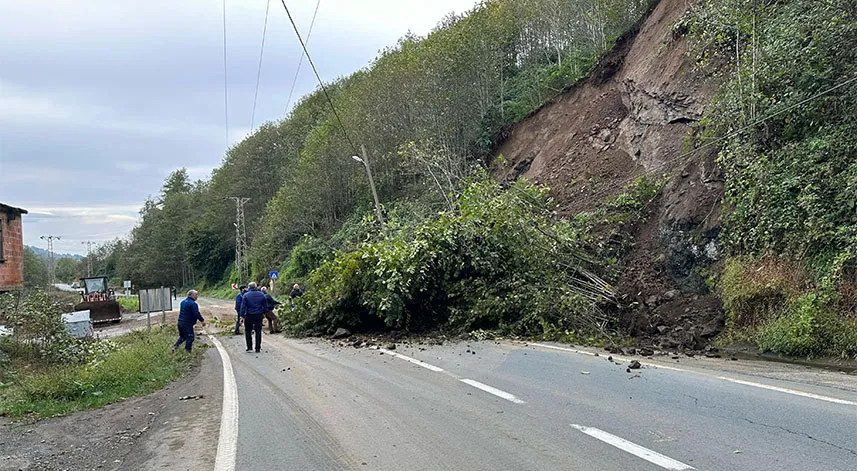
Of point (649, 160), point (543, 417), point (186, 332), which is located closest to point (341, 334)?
point (186, 332)

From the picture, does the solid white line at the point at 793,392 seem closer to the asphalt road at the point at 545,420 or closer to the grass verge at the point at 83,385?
the asphalt road at the point at 545,420

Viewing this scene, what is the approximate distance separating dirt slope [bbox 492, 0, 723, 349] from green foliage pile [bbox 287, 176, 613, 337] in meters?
1.48

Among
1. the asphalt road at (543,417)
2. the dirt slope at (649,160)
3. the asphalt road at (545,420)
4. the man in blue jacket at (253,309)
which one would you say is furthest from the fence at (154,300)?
the dirt slope at (649,160)

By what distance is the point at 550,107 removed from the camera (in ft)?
97.1

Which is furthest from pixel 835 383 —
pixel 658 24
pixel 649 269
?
pixel 658 24

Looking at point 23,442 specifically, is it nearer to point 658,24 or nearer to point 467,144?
point 658,24

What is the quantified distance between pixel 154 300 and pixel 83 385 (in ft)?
38.2

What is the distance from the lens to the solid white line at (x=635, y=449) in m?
4.46

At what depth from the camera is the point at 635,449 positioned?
4859 millimetres

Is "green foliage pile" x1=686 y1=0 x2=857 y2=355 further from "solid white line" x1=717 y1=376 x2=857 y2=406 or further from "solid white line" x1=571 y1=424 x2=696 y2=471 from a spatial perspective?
"solid white line" x1=571 y1=424 x2=696 y2=471

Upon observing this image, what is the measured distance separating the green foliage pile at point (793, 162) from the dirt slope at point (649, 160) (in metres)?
1.02

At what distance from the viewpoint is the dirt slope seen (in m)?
13.0

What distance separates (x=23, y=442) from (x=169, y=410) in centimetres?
155

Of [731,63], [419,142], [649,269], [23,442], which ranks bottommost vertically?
[23,442]
